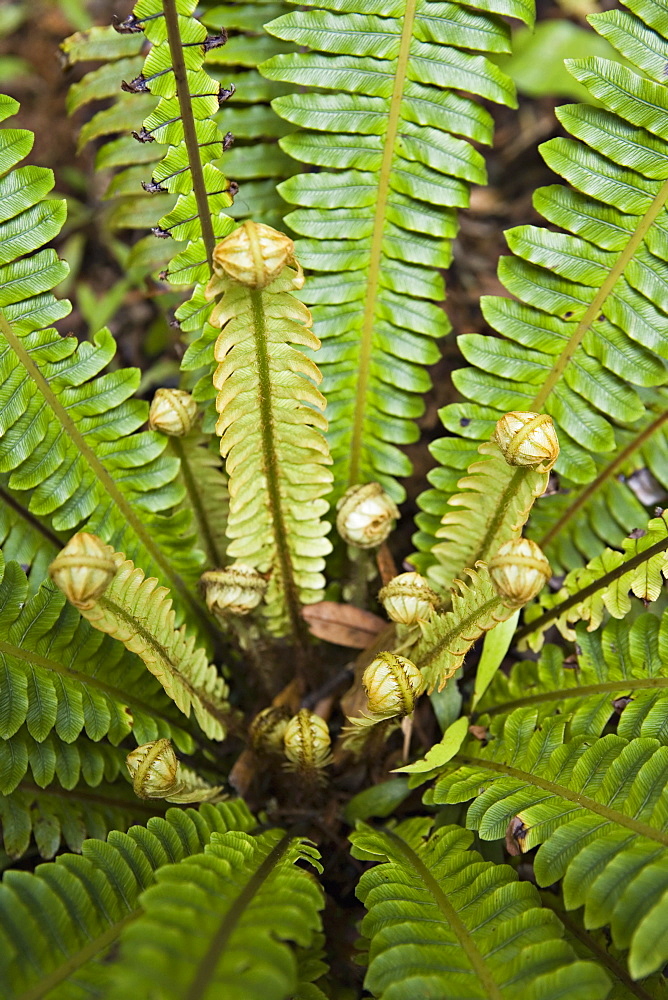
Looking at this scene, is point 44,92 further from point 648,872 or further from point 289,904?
point 648,872

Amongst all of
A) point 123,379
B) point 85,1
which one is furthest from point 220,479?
point 85,1

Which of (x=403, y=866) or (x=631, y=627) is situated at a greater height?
(x=631, y=627)

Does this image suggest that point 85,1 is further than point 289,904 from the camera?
Yes

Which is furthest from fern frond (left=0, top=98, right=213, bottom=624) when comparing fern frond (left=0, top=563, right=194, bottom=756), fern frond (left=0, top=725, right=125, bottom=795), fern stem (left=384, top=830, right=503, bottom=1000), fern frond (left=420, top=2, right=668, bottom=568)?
fern stem (left=384, top=830, right=503, bottom=1000)

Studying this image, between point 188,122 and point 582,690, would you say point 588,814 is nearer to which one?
point 582,690

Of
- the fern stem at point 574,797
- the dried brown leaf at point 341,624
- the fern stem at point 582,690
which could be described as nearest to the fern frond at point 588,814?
the fern stem at point 574,797

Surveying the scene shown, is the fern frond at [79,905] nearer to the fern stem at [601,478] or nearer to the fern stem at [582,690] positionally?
the fern stem at [582,690]

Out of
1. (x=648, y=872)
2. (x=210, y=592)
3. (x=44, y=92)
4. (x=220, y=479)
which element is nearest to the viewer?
(x=648, y=872)
